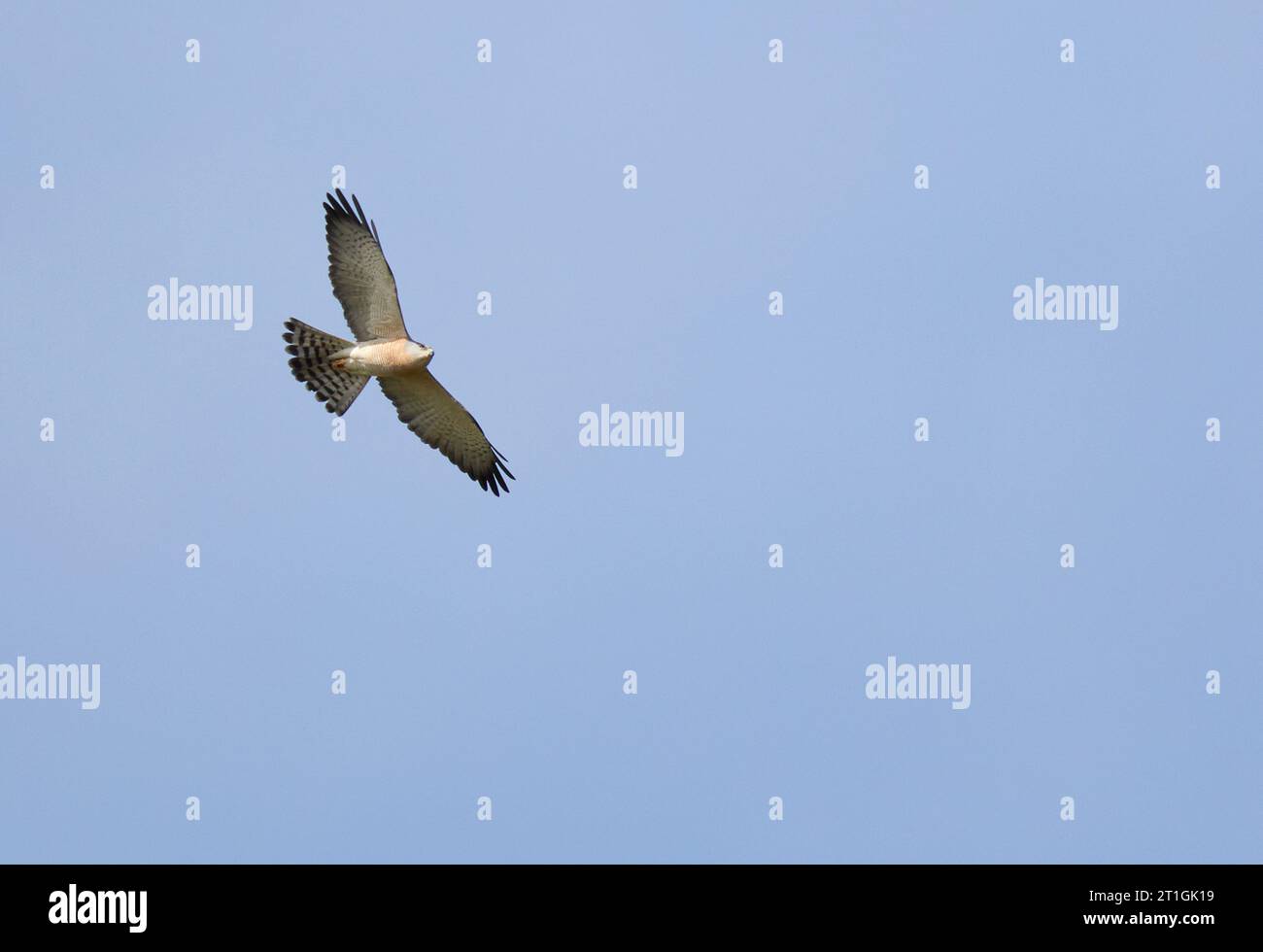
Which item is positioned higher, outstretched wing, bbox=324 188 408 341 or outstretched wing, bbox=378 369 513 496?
outstretched wing, bbox=324 188 408 341

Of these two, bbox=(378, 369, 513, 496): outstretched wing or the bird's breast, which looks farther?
bbox=(378, 369, 513, 496): outstretched wing

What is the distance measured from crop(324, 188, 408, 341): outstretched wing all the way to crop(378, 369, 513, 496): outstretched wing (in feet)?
2.00

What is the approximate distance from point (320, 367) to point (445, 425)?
139 cm

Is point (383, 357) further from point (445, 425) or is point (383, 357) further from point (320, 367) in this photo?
point (445, 425)

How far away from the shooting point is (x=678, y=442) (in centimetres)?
2108

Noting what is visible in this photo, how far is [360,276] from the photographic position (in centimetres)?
1688

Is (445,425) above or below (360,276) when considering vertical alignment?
below

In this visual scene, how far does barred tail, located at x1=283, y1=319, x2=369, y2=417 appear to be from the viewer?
1709 centimetres

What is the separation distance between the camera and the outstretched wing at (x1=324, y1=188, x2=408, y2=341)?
16.8m

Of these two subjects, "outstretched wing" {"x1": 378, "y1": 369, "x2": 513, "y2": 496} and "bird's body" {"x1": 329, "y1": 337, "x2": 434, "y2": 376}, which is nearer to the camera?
"bird's body" {"x1": 329, "y1": 337, "x2": 434, "y2": 376}

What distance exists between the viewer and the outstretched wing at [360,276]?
16.8 metres

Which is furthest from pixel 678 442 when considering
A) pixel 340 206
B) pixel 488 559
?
pixel 340 206

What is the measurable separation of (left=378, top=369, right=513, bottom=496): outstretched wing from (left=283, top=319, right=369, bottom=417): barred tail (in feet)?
1.31

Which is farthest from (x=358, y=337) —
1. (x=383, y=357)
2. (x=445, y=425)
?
(x=445, y=425)
